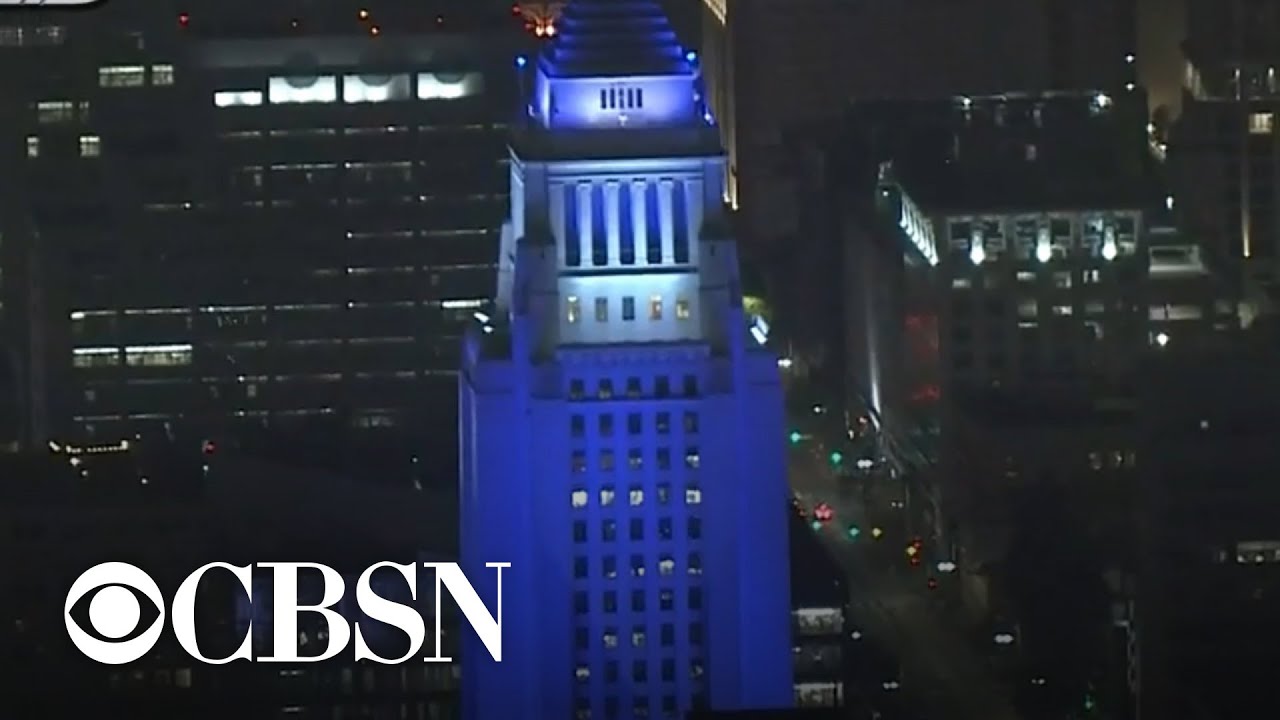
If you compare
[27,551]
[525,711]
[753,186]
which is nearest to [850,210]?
[753,186]

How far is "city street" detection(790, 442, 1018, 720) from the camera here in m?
6.44

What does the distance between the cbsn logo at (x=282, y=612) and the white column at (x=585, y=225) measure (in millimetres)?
554

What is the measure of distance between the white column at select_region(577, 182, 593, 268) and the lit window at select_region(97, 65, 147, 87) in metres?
1.12

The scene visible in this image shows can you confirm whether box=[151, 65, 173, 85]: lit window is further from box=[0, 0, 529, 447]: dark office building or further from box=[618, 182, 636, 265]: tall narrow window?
box=[618, 182, 636, 265]: tall narrow window

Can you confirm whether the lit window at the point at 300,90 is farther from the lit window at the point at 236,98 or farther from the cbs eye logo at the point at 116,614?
the cbs eye logo at the point at 116,614

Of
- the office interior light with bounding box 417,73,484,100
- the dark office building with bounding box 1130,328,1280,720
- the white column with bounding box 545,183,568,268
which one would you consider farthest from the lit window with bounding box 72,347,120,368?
the dark office building with bounding box 1130,328,1280,720

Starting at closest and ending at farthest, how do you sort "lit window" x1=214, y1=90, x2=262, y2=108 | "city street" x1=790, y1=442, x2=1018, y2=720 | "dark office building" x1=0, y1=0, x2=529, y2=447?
"city street" x1=790, y1=442, x2=1018, y2=720 → "dark office building" x1=0, y1=0, x2=529, y2=447 → "lit window" x1=214, y1=90, x2=262, y2=108

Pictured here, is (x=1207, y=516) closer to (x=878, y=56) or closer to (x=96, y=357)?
(x=878, y=56)

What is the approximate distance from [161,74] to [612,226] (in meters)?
1.14

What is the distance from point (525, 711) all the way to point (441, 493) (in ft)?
1.41

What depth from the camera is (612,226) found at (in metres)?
6.14

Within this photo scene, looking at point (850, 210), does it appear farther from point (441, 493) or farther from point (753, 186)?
point (441, 493)

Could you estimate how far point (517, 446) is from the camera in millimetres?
6230

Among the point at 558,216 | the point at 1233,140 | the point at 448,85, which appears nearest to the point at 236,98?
the point at 448,85
